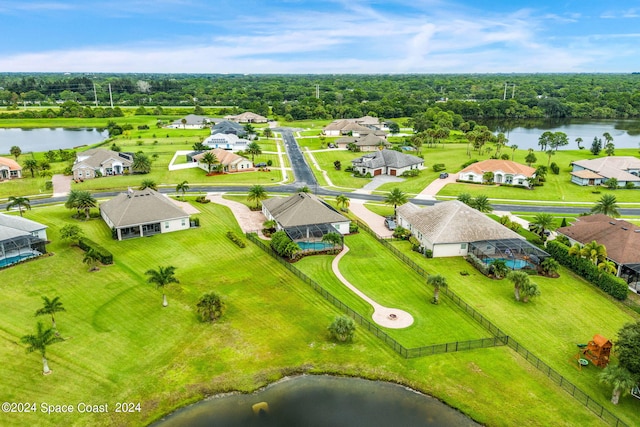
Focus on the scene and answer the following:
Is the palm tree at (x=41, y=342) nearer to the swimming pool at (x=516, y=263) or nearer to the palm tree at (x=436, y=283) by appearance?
the palm tree at (x=436, y=283)

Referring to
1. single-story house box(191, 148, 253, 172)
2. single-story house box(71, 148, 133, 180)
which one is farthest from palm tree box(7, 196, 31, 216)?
single-story house box(191, 148, 253, 172)

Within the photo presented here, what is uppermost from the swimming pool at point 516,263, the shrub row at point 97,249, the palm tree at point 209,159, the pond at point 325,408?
the palm tree at point 209,159

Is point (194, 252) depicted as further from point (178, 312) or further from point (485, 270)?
point (485, 270)

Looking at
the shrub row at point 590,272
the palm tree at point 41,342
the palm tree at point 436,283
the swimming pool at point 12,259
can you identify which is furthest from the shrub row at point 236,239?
the shrub row at point 590,272

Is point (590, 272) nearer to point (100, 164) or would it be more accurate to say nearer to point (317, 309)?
point (317, 309)

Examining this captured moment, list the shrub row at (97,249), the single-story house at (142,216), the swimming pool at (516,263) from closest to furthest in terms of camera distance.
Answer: the shrub row at (97,249), the swimming pool at (516,263), the single-story house at (142,216)

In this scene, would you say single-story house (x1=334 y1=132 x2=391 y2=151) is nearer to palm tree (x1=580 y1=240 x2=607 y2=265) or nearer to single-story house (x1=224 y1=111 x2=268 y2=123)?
single-story house (x1=224 y1=111 x2=268 y2=123)

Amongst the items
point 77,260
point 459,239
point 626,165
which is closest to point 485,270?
point 459,239
